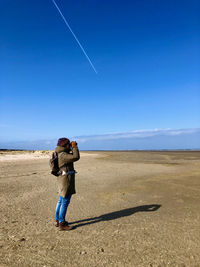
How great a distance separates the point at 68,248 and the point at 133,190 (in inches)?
275

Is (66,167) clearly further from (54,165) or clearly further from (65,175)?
(54,165)

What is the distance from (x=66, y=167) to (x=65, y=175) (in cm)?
22

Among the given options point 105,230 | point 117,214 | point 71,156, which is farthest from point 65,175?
point 117,214

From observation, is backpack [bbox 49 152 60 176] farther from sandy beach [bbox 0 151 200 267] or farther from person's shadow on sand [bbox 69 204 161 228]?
person's shadow on sand [bbox 69 204 161 228]

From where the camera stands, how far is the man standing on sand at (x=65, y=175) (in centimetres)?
570

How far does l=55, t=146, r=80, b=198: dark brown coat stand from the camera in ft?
18.6

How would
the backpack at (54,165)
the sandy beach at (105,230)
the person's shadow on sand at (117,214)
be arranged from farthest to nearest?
the person's shadow on sand at (117,214) → the backpack at (54,165) → the sandy beach at (105,230)

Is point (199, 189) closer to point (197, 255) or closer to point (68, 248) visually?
point (197, 255)

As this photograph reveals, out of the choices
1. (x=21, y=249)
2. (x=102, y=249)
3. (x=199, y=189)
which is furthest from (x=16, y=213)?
(x=199, y=189)

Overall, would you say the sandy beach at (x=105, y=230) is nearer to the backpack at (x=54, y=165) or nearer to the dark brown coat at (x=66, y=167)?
the dark brown coat at (x=66, y=167)

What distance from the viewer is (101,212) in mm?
7570

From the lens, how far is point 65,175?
5.79 meters

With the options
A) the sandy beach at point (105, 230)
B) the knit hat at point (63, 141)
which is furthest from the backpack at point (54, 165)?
the sandy beach at point (105, 230)

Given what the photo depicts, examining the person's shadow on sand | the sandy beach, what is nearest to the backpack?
the sandy beach
